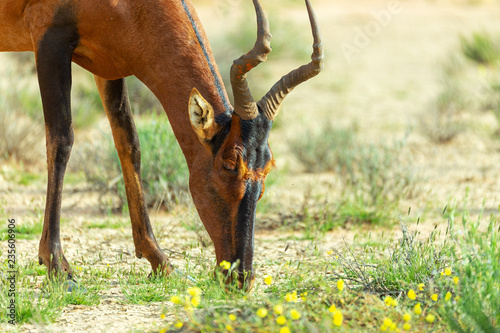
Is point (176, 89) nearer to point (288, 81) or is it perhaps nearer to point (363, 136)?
point (288, 81)

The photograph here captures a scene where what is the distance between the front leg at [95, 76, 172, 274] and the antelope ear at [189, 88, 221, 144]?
1265 mm

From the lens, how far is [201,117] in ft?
13.6

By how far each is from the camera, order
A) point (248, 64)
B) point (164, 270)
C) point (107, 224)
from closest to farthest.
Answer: point (248, 64)
point (164, 270)
point (107, 224)

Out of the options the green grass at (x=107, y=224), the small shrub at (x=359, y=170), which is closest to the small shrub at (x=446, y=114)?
the small shrub at (x=359, y=170)

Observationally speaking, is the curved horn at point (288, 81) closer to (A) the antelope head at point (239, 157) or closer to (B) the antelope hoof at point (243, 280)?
(A) the antelope head at point (239, 157)

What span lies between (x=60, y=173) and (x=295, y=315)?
2316mm

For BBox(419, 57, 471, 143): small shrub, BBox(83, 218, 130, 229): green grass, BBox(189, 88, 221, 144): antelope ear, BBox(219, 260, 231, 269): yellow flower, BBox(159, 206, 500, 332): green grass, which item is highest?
BBox(419, 57, 471, 143): small shrub

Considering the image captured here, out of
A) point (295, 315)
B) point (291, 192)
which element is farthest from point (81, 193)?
point (295, 315)

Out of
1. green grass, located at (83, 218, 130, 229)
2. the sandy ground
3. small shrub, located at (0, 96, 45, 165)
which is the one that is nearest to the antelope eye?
the sandy ground

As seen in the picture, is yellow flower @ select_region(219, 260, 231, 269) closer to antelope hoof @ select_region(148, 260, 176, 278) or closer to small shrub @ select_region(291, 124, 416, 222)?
antelope hoof @ select_region(148, 260, 176, 278)

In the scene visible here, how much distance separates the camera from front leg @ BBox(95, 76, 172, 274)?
5242 mm

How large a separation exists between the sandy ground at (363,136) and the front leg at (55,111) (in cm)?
53

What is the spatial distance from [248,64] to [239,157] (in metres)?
0.57

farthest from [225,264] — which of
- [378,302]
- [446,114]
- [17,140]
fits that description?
[446,114]
